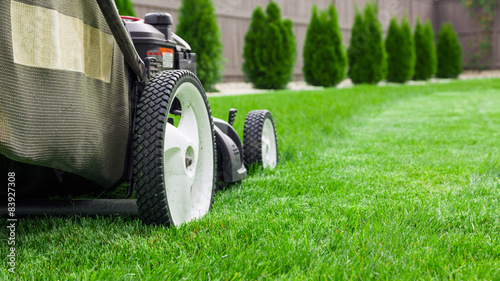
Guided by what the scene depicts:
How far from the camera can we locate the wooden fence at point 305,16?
12.9 meters

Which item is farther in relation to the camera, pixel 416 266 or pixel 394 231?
pixel 394 231

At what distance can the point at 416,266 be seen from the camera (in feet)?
4.47

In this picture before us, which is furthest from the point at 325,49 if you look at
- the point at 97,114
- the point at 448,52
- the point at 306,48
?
the point at 97,114

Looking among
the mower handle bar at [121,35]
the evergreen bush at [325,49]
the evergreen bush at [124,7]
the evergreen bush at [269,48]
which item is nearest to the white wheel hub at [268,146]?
the mower handle bar at [121,35]

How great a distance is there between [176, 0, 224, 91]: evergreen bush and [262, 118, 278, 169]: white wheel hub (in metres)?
6.94

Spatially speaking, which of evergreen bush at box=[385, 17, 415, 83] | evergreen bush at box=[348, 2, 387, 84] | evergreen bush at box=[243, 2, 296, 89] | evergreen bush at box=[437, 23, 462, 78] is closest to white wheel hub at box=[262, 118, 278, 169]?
evergreen bush at box=[243, 2, 296, 89]

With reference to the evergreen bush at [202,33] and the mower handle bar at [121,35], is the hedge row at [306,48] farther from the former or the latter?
the mower handle bar at [121,35]

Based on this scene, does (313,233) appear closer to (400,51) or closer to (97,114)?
(97,114)

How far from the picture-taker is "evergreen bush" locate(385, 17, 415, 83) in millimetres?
15812

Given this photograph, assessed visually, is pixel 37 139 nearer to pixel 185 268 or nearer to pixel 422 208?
pixel 185 268

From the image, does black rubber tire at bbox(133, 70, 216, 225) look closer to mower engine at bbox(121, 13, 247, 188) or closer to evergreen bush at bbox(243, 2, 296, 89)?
mower engine at bbox(121, 13, 247, 188)

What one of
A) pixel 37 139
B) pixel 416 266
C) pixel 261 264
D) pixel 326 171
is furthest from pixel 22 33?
pixel 326 171

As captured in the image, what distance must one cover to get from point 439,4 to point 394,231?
22692 millimetres

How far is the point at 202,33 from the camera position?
10016mm
